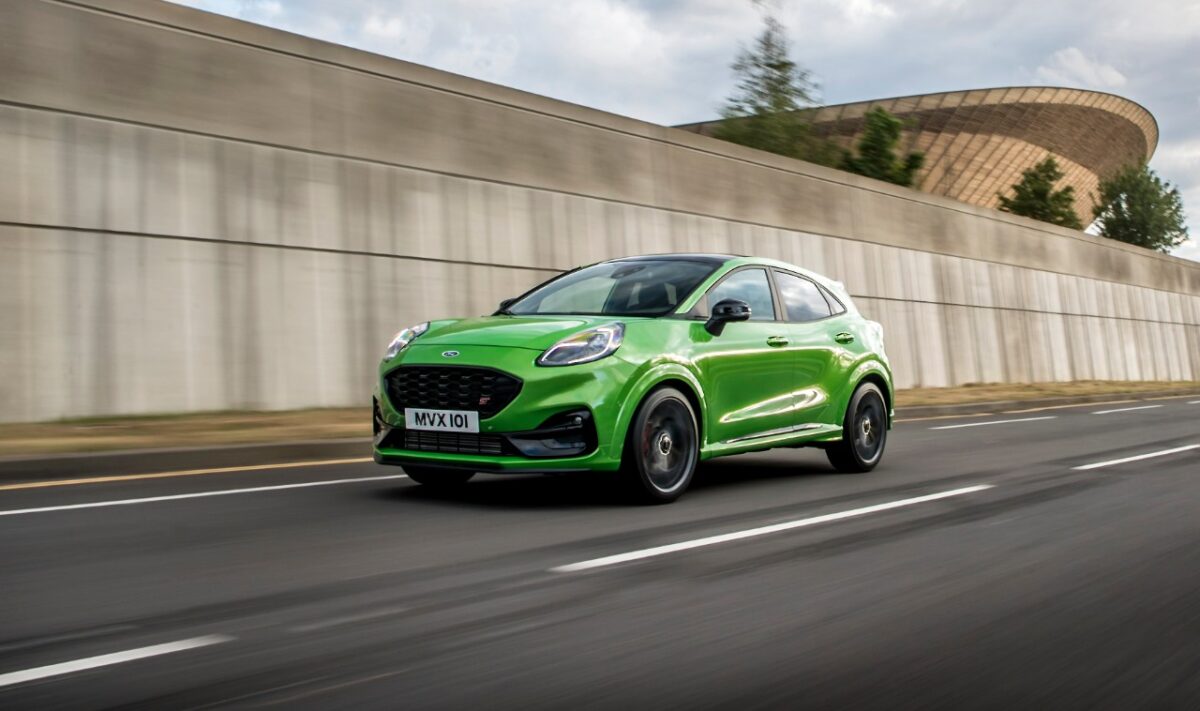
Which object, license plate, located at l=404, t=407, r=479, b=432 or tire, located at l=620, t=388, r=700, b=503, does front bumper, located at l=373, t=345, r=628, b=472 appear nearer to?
license plate, located at l=404, t=407, r=479, b=432

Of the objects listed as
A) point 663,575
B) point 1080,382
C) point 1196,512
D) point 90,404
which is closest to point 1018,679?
point 663,575

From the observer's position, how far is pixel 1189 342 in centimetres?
4744

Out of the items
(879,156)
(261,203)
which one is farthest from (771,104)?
(261,203)

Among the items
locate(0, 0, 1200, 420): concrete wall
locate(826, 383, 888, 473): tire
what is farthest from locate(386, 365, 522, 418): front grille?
locate(0, 0, 1200, 420): concrete wall

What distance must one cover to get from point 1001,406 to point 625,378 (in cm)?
1719

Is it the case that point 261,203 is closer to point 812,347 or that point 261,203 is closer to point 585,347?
point 812,347

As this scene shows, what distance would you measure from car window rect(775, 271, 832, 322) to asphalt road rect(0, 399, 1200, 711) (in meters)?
1.48

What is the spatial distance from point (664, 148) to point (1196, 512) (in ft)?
48.3

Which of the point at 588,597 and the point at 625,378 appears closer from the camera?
the point at 588,597

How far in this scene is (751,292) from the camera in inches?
320

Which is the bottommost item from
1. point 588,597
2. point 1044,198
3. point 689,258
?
point 588,597

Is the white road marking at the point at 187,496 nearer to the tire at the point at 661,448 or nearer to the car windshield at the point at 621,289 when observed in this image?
the car windshield at the point at 621,289

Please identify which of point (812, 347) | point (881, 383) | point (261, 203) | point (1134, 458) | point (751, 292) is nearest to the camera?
point (751, 292)

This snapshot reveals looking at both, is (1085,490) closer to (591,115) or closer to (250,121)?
(250,121)
